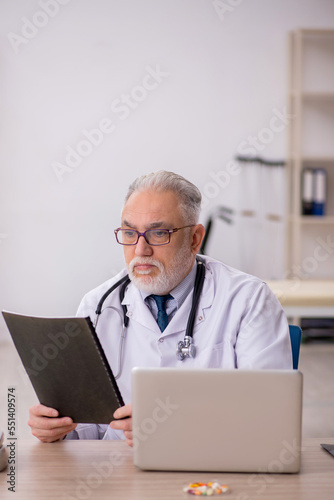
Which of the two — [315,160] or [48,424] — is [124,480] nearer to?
[48,424]

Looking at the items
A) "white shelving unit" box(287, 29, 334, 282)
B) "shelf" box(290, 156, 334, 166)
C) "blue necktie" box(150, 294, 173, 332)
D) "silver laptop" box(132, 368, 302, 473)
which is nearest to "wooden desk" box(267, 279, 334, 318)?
"blue necktie" box(150, 294, 173, 332)

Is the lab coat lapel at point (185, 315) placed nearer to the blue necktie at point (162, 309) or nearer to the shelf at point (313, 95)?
the blue necktie at point (162, 309)

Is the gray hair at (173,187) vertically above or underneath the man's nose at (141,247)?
above

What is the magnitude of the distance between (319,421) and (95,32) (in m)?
3.38

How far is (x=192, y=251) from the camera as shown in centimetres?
192

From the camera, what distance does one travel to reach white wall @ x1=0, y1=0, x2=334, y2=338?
5031 millimetres

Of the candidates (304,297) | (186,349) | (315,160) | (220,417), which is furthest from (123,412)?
(315,160)

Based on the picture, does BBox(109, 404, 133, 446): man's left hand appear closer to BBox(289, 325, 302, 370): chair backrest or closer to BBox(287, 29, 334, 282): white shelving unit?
BBox(289, 325, 302, 370): chair backrest

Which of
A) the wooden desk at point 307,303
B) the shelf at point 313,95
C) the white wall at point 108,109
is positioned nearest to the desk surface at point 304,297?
the wooden desk at point 307,303

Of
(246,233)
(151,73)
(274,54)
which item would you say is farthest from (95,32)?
(246,233)

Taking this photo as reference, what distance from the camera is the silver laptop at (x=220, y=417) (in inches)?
45.6

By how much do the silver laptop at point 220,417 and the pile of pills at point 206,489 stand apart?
2.0 inches

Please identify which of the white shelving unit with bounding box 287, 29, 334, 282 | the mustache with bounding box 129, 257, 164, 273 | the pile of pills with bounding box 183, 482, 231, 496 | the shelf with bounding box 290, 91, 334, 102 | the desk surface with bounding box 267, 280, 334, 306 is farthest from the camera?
the white shelving unit with bounding box 287, 29, 334, 282

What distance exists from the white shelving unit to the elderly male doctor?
10.9 feet
